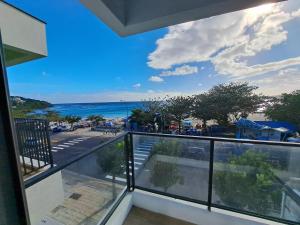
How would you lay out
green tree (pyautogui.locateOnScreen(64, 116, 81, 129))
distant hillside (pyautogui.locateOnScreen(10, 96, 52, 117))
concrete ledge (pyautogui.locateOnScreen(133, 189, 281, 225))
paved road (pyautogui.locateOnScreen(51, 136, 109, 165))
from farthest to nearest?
green tree (pyautogui.locateOnScreen(64, 116, 81, 129))
paved road (pyautogui.locateOnScreen(51, 136, 109, 165))
concrete ledge (pyautogui.locateOnScreen(133, 189, 281, 225))
distant hillside (pyautogui.locateOnScreen(10, 96, 52, 117))

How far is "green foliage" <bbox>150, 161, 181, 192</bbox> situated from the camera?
1867mm

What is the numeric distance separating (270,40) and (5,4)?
12.8m

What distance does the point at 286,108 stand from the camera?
1302cm

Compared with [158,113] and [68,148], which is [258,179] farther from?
[158,113]

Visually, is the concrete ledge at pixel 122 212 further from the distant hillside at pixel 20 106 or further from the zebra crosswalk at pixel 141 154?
the distant hillside at pixel 20 106

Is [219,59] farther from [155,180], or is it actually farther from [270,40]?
[155,180]

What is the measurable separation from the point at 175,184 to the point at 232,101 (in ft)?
53.2

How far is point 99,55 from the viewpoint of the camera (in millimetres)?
22328

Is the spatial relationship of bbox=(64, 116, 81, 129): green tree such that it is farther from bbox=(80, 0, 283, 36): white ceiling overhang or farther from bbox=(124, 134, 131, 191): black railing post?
bbox=(80, 0, 283, 36): white ceiling overhang

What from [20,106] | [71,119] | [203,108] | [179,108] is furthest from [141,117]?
[20,106]

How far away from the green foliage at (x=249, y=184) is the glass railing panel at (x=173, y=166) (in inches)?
7.2

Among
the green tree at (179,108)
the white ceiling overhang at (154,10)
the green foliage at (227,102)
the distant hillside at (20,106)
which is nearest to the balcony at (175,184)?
the distant hillside at (20,106)

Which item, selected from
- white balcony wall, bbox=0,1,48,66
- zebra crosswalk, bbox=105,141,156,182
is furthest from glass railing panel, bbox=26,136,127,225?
white balcony wall, bbox=0,1,48,66

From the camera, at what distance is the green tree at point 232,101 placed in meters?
15.8
